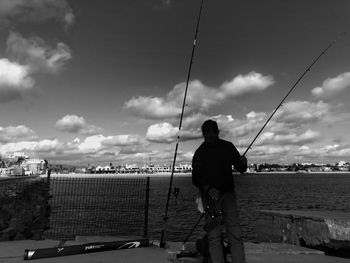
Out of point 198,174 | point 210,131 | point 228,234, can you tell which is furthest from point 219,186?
point 210,131

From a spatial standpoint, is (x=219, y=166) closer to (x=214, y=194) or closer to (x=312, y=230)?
(x=214, y=194)

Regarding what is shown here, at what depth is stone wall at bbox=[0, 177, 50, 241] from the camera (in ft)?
28.1

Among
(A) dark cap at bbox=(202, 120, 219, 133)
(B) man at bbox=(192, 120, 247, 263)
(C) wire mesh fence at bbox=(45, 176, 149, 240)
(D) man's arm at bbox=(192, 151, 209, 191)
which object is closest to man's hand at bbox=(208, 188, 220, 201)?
(B) man at bbox=(192, 120, 247, 263)

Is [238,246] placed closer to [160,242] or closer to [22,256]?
[160,242]

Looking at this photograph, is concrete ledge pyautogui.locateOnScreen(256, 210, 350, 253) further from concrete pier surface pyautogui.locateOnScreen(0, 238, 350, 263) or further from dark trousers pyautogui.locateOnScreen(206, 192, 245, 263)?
dark trousers pyautogui.locateOnScreen(206, 192, 245, 263)

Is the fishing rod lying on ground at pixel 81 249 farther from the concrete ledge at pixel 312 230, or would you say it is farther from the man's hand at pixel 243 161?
the man's hand at pixel 243 161

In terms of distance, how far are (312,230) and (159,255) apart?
3337mm

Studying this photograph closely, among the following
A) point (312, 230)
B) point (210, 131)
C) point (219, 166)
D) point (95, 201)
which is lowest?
point (312, 230)

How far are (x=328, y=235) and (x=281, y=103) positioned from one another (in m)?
2.89

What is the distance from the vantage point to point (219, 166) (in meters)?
5.18

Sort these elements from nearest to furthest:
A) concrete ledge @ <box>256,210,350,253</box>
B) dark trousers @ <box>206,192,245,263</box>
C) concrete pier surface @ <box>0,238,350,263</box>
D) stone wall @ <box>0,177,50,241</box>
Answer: dark trousers @ <box>206,192,245,263</box>, concrete pier surface @ <box>0,238,350,263</box>, concrete ledge @ <box>256,210,350,253</box>, stone wall @ <box>0,177,50,241</box>

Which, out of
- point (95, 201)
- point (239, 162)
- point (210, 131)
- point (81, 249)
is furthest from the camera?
point (95, 201)

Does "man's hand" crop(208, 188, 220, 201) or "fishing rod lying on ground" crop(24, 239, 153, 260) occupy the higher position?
"man's hand" crop(208, 188, 220, 201)

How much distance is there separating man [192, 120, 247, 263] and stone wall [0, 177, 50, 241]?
5.26m
